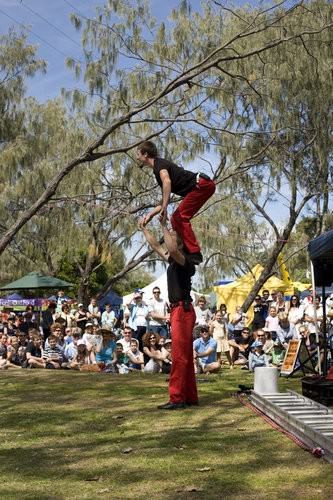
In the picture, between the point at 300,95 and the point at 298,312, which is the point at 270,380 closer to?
the point at 298,312

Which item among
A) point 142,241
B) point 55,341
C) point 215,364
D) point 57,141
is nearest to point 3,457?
point 215,364

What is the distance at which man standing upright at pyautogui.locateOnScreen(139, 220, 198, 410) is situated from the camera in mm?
7469

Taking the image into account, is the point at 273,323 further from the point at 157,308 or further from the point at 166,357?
the point at 166,357

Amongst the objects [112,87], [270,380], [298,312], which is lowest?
[270,380]

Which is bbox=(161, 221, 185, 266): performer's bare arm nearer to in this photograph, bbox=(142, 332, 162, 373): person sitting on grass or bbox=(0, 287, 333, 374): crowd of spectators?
bbox=(0, 287, 333, 374): crowd of spectators

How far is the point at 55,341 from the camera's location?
49.0 feet

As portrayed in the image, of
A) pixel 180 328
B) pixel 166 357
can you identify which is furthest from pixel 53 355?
pixel 180 328

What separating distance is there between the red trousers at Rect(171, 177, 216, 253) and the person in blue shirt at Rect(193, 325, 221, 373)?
6.30 meters

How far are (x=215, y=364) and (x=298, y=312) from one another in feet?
10.4

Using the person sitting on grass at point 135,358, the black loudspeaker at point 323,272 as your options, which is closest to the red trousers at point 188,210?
the black loudspeaker at point 323,272

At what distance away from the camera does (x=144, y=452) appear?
17.8ft

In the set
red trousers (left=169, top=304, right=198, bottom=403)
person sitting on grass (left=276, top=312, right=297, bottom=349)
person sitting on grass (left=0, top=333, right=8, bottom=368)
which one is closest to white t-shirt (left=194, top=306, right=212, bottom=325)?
person sitting on grass (left=276, top=312, right=297, bottom=349)

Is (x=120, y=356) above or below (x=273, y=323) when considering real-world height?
below

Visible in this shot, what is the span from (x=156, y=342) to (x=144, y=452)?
858 cm
